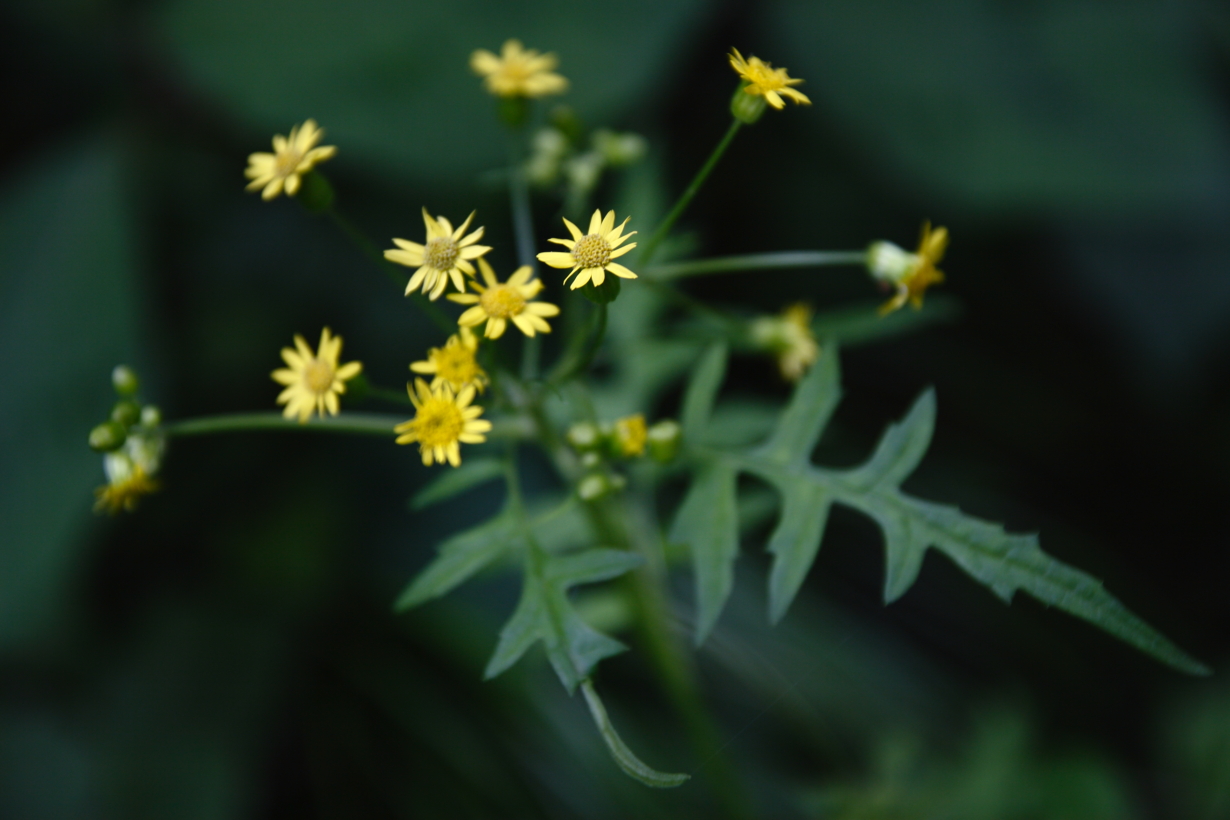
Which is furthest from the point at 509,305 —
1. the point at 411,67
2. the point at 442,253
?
the point at 411,67

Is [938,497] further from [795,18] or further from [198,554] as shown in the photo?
[198,554]

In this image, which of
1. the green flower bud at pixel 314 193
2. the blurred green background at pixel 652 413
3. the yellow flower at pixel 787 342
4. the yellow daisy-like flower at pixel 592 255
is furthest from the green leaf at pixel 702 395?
the blurred green background at pixel 652 413

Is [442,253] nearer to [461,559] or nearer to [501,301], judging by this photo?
[501,301]

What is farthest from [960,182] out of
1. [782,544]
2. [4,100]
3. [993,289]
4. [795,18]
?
[4,100]

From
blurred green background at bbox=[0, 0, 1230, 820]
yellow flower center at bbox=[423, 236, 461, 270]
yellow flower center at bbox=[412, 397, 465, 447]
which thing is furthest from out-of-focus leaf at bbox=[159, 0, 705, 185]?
yellow flower center at bbox=[412, 397, 465, 447]

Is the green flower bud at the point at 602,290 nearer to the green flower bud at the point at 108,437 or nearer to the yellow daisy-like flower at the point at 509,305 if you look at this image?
the yellow daisy-like flower at the point at 509,305

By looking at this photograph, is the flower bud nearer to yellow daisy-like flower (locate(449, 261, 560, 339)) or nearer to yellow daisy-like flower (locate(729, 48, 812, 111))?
yellow daisy-like flower (locate(449, 261, 560, 339))
